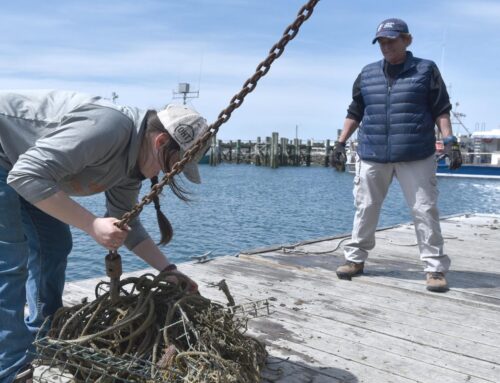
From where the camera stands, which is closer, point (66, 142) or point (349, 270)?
point (66, 142)

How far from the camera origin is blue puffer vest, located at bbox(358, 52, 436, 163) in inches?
183

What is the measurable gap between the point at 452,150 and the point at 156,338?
3.21 m

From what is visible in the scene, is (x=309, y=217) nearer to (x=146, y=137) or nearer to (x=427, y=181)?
(x=427, y=181)

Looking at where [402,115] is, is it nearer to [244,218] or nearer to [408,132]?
[408,132]

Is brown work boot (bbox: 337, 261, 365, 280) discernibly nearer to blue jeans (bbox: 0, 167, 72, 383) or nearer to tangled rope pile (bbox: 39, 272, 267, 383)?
tangled rope pile (bbox: 39, 272, 267, 383)

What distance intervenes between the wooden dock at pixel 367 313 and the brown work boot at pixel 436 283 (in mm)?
56

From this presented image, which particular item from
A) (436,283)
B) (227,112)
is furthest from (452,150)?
(227,112)

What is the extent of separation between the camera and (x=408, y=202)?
4.79 meters

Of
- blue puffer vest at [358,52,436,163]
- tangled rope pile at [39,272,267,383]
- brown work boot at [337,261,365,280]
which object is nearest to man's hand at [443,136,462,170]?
blue puffer vest at [358,52,436,163]

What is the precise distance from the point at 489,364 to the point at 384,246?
363 cm

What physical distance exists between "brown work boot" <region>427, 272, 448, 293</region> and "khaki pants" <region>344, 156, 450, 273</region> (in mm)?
46

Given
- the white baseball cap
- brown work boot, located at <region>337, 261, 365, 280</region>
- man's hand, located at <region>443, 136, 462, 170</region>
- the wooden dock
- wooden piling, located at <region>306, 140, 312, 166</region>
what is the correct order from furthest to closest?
wooden piling, located at <region>306, 140, 312, 166</region>, brown work boot, located at <region>337, 261, 365, 280</region>, man's hand, located at <region>443, 136, 462, 170</region>, the wooden dock, the white baseball cap

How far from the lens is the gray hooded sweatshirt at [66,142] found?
217 centimetres

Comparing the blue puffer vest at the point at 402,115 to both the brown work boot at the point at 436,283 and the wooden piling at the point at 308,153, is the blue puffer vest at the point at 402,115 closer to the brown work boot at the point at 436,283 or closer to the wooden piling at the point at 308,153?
the brown work boot at the point at 436,283
